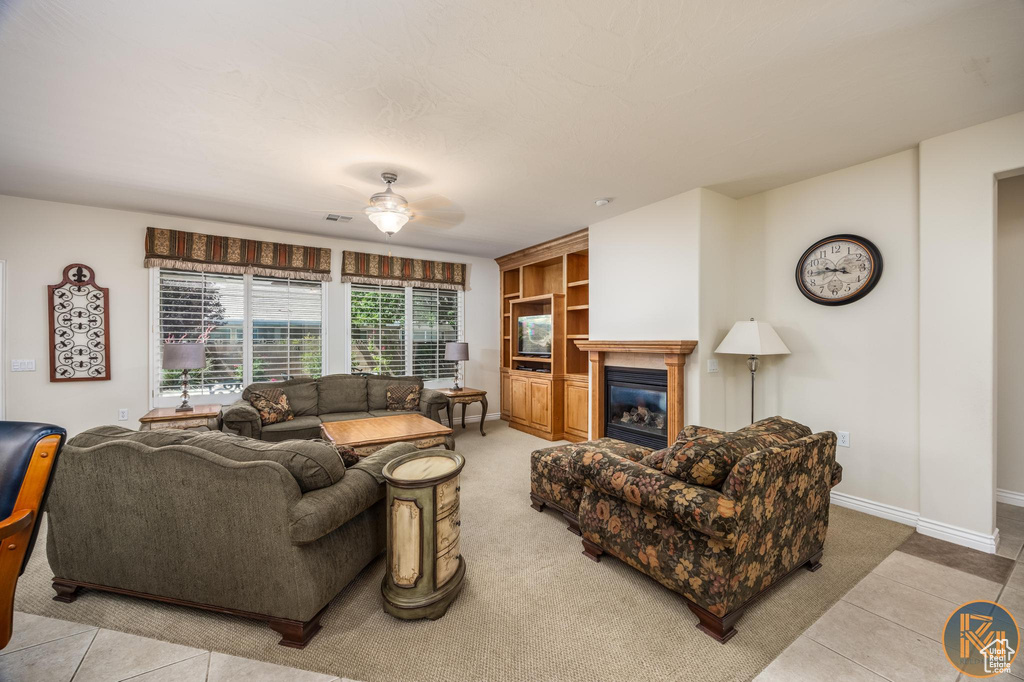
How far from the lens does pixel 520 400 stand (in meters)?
5.82

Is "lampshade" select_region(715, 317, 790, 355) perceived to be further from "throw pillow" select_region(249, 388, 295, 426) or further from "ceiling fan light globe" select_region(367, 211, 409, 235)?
"throw pillow" select_region(249, 388, 295, 426)

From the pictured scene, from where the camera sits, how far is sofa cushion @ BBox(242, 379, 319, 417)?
4.58 metres

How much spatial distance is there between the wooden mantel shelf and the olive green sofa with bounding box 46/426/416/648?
2784mm

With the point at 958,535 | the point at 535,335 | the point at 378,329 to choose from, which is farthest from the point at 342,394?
the point at 958,535

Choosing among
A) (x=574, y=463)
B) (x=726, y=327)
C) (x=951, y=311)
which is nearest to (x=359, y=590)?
(x=574, y=463)

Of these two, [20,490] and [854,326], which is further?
[854,326]

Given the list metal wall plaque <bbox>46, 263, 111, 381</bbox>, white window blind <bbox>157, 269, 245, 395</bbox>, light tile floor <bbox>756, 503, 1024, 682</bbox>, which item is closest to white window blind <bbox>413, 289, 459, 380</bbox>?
white window blind <bbox>157, 269, 245, 395</bbox>

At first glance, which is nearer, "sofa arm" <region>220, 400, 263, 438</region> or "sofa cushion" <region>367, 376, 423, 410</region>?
"sofa arm" <region>220, 400, 263, 438</region>

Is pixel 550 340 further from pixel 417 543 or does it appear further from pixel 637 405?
pixel 417 543

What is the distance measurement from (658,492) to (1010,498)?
3533 mm

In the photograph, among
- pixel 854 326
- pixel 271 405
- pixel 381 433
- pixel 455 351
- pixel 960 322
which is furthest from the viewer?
pixel 455 351

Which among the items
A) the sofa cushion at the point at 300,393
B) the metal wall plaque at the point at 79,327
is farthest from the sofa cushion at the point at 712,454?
the metal wall plaque at the point at 79,327

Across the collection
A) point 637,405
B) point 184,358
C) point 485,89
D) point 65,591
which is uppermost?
point 485,89

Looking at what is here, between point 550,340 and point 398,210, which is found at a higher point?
point 398,210
